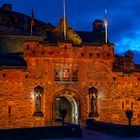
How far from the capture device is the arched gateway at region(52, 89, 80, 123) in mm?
40625

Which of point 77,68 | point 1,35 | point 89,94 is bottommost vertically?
point 89,94

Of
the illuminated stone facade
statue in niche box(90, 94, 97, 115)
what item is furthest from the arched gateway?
statue in niche box(90, 94, 97, 115)

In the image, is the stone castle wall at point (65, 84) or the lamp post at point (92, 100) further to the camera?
the lamp post at point (92, 100)

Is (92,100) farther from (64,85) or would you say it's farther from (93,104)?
(64,85)

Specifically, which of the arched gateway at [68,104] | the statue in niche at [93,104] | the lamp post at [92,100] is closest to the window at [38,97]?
the arched gateway at [68,104]

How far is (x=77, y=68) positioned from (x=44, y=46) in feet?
12.5

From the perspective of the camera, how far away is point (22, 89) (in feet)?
129

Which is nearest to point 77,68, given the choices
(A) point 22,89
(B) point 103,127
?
(A) point 22,89

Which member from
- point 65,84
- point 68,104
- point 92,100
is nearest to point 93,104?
point 92,100

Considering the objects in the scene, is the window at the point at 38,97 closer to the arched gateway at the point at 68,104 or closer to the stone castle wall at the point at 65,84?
the stone castle wall at the point at 65,84

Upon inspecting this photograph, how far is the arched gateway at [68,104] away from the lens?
4062 centimetres

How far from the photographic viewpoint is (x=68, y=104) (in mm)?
44625

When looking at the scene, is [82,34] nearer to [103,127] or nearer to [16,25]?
[16,25]

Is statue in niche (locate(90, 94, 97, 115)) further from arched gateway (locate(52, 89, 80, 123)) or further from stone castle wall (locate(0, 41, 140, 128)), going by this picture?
arched gateway (locate(52, 89, 80, 123))
